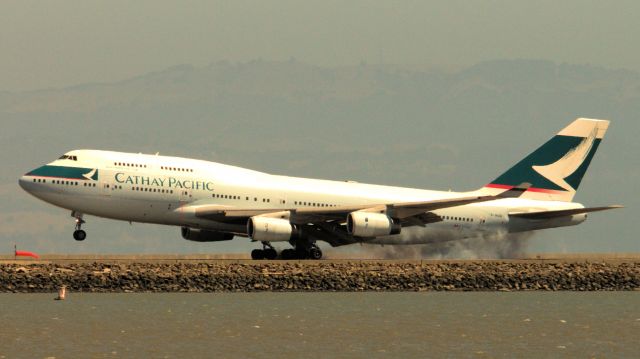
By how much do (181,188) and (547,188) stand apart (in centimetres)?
2200

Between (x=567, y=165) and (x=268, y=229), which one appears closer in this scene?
(x=268, y=229)

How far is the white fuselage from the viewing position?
218 feet

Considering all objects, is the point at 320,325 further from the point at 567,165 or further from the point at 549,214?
the point at 567,165

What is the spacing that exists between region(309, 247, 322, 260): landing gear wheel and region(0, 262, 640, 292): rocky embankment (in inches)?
103

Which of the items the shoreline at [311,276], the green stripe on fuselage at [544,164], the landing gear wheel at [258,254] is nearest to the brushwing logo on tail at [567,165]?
the green stripe on fuselage at [544,164]

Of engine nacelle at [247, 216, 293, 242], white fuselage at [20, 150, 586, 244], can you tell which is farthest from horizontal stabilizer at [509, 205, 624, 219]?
engine nacelle at [247, 216, 293, 242]

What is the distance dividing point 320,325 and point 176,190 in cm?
1663

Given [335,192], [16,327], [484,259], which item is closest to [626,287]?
[484,259]

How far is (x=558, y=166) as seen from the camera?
7825 cm

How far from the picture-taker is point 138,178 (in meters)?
66.4

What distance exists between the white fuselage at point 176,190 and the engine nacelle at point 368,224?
2645 millimetres

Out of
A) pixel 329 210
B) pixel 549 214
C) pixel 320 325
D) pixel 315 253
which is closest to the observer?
pixel 320 325

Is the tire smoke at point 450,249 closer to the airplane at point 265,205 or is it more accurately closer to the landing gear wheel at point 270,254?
the airplane at point 265,205

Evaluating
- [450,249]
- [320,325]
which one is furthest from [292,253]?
[320,325]
